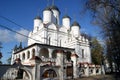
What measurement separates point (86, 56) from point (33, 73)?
23.3m

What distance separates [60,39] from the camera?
39031 millimetres

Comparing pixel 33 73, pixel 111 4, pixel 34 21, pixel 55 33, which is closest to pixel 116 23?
pixel 111 4

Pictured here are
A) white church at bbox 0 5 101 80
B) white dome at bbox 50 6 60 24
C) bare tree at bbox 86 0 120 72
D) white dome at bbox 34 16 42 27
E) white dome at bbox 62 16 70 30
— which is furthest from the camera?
white dome at bbox 62 16 70 30

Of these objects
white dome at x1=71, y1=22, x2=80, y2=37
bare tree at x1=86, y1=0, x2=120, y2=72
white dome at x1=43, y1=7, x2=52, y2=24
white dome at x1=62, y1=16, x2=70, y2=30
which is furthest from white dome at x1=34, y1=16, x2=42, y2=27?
bare tree at x1=86, y1=0, x2=120, y2=72

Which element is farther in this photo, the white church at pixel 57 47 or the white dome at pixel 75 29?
the white dome at pixel 75 29

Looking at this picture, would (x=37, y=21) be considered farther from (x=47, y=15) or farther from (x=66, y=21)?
(x=66, y=21)

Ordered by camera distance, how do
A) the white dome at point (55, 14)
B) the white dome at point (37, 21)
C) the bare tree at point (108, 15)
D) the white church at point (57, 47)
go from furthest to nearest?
1. the white dome at point (55, 14)
2. the white dome at point (37, 21)
3. the white church at point (57, 47)
4. the bare tree at point (108, 15)

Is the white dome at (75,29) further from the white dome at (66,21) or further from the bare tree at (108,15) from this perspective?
the bare tree at (108,15)

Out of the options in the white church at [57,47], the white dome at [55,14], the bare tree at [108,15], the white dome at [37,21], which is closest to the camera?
the bare tree at [108,15]

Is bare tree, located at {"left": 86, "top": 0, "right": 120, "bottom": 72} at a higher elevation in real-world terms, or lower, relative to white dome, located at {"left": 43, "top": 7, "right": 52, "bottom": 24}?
lower

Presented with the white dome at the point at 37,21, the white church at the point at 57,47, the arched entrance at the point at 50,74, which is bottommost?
the arched entrance at the point at 50,74

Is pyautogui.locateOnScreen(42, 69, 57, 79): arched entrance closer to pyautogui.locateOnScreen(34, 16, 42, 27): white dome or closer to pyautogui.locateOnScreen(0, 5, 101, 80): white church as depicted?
pyautogui.locateOnScreen(0, 5, 101, 80): white church

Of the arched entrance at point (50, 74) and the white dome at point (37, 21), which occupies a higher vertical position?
the white dome at point (37, 21)

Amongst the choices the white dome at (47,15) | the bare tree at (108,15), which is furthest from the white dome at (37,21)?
the bare tree at (108,15)
